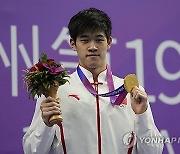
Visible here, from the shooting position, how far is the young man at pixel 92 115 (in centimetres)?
157

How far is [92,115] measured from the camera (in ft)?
5.40

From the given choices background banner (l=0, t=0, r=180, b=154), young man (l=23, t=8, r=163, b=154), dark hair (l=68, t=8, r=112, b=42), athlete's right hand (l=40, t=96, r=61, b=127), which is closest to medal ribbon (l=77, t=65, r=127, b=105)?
young man (l=23, t=8, r=163, b=154)

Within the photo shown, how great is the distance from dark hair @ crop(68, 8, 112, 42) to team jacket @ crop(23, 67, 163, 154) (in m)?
0.21

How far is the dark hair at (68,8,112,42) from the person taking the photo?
5.55 ft

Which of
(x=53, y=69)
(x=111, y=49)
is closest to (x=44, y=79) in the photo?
(x=53, y=69)

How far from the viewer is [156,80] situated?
2.40 meters

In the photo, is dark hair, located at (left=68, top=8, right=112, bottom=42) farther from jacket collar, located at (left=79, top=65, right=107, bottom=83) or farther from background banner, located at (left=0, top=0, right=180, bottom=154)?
background banner, located at (left=0, top=0, right=180, bottom=154)

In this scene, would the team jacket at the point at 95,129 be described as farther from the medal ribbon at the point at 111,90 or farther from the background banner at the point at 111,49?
the background banner at the point at 111,49

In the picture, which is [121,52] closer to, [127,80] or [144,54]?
[144,54]

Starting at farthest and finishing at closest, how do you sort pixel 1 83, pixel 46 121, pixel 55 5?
pixel 55 5, pixel 1 83, pixel 46 121

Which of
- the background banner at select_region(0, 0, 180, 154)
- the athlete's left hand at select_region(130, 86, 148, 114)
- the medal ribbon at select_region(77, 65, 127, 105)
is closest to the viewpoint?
the athlete's left hand at select_region(130, 86, 148, 114)

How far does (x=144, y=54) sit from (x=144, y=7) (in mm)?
257

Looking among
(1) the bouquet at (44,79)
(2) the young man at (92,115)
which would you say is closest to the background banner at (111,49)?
(2) the young man at (92,115)

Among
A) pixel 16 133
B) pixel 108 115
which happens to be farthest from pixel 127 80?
pixel 16 133
